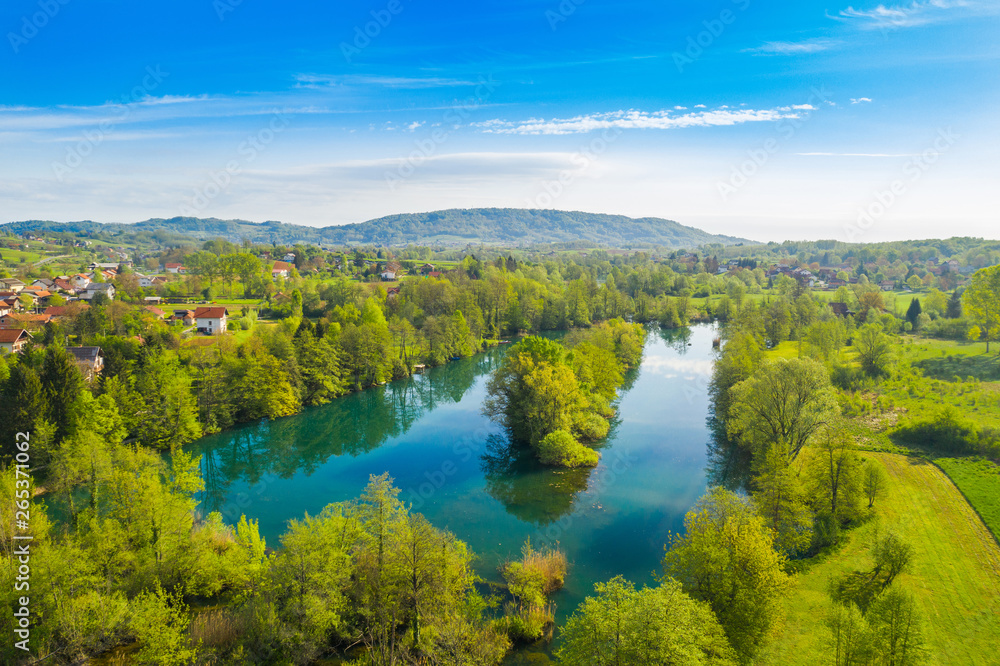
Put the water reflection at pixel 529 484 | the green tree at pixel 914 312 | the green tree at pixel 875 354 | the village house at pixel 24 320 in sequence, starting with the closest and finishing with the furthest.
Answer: the water reflection at pixel 529 484, the green tree at pixel 875 354, the village house at pixel 24 320, the green tree at pixel 914 312

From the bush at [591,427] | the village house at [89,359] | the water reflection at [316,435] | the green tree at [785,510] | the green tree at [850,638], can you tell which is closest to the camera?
the green tree at [850,638]

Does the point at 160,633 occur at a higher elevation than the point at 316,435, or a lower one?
higher

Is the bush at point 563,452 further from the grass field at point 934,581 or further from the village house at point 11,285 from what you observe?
the village house at point 11,285

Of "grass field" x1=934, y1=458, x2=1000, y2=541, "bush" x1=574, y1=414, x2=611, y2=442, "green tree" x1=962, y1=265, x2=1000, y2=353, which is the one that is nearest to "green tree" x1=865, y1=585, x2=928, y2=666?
"grass field" x1=934, y1=458, x2=1000, y2=541

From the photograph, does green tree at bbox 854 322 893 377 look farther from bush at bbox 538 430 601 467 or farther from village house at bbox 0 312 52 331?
village house at bbox 0 312 52 331

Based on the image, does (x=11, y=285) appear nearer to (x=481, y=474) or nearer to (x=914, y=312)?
(x=481, y=474)

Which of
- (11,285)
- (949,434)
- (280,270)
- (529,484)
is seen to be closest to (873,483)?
(949,434)

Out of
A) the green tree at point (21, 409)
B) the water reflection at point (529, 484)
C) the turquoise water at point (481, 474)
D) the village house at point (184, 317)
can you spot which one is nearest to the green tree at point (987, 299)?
the turquoise water at point (481, 474)
